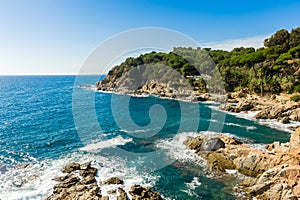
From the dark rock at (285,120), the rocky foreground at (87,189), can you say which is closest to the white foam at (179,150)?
the rocky foreground at (87,189)

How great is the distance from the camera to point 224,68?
67.9 metres

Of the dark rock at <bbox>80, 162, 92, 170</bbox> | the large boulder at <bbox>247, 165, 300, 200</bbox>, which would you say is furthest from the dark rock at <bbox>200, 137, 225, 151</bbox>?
the dark rock at <bbox>80, 162, 92, 170</bbox>

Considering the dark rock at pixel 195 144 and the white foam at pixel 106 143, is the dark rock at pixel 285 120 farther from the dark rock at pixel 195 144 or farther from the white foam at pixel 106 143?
the white foam at pixel 106 143

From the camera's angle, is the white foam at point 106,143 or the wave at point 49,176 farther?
the white foam at point 106,143

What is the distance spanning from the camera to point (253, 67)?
62.7 metres

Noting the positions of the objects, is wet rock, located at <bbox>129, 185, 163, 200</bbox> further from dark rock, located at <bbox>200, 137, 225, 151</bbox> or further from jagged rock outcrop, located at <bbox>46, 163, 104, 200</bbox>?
dark rock, located at <bbox>200, 137, 225, 151</bbox>

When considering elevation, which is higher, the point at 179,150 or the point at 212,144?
the point at 212,144

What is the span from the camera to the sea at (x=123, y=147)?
17.6 metres

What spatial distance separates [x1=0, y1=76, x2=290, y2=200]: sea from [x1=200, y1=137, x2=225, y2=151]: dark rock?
1.56 metres

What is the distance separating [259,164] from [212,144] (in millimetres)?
5225

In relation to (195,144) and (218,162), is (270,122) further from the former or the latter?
(218,162)

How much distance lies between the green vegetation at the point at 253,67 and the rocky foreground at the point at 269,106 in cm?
340

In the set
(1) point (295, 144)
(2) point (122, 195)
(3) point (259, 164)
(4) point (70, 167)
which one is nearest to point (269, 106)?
(1) point (295, 144)

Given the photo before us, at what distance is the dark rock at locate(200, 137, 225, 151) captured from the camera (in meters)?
23.3
